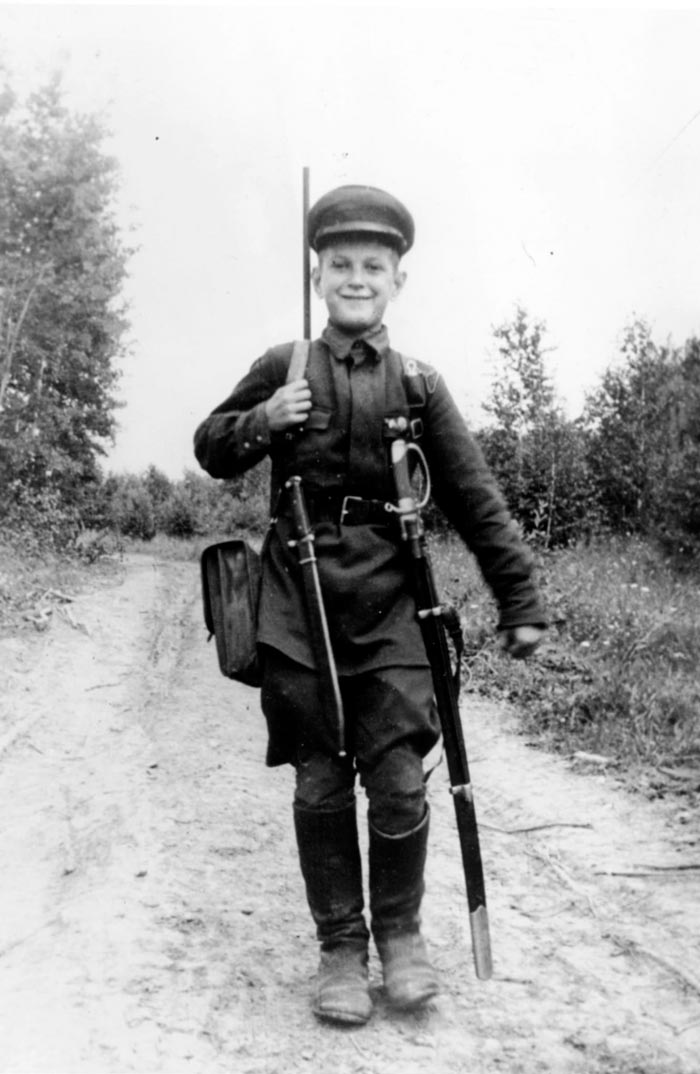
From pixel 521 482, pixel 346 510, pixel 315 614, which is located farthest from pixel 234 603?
pixel 521 482

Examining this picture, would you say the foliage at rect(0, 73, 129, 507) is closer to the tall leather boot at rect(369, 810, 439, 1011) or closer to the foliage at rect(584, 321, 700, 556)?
the foliage at rect(584, 321, 700, 556)

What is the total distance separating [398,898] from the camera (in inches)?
101

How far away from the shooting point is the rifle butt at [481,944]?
2477 mm

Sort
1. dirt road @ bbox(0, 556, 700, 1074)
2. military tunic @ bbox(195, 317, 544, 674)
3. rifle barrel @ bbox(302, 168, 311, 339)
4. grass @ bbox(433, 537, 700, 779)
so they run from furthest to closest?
grass @ bbox(433, 537, 700, 779), rifle barrel @ bbox(302, 168, 311, 339), military tunic @ bbox(195, 317, 544, 674), dirt road @ bbox(0, 556, 700, 1074)

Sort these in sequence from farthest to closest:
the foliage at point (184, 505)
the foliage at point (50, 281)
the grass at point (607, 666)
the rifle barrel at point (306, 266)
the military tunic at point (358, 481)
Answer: the foliage at point (184, 505) < the foliage at point (50, 281) < the grass at point (607, 666) < the rifle barrel at point (306, 266) < the military tunic at point (358, 481)

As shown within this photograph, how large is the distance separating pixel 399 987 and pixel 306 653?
824mm

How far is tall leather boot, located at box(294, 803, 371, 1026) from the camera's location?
100 inches

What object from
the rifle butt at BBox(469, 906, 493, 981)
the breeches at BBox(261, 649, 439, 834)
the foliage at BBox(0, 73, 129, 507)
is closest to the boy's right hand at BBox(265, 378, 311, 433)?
the breeches at BBox(261, 649, 439, 834)

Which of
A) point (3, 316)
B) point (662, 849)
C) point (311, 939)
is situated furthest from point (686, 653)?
point (3, 316)

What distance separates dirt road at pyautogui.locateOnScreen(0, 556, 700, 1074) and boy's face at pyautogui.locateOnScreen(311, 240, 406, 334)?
5.68 feet

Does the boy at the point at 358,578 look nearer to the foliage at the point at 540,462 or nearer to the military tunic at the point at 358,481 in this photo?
the military tunic at the point at 358,481

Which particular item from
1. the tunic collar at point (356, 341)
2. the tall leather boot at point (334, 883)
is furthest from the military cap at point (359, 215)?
the tall leather boot at point (334, 883)

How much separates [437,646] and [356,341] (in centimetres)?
82

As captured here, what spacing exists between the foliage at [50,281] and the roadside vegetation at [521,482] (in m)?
0.03
